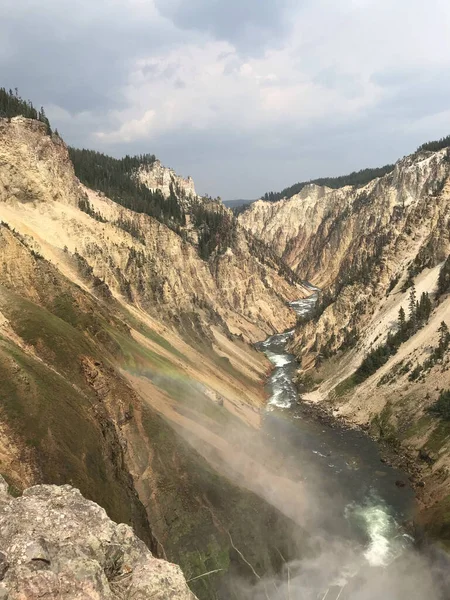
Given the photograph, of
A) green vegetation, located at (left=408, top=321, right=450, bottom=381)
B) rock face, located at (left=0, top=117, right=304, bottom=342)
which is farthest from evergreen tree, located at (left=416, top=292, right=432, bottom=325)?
rock face, located at (left=0, top=117, right=304, bottom=342)

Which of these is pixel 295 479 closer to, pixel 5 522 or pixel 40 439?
pixel 40 439

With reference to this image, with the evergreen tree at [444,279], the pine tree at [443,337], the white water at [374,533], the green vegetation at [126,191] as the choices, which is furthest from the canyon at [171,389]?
the green vegetation at [126,191]

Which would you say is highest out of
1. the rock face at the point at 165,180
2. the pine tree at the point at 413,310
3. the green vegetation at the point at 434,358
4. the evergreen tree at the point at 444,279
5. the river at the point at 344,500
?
the rock face at the point at 165,180

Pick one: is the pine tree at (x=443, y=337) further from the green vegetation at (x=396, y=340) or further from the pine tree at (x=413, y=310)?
the pine tree at (x=413, y=310)

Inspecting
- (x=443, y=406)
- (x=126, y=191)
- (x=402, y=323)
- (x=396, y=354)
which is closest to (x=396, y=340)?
(x=396, y=354)

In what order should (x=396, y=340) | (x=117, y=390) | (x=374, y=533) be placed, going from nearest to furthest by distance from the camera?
(x=117, y=390)
(x=374, y=533)
(x=396, y=340)

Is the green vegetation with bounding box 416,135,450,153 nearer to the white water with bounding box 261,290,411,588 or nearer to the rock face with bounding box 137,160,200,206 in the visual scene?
the rock face with bounding box 137,160,200,206

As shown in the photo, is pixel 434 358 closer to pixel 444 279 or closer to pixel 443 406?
pixel 443 406
